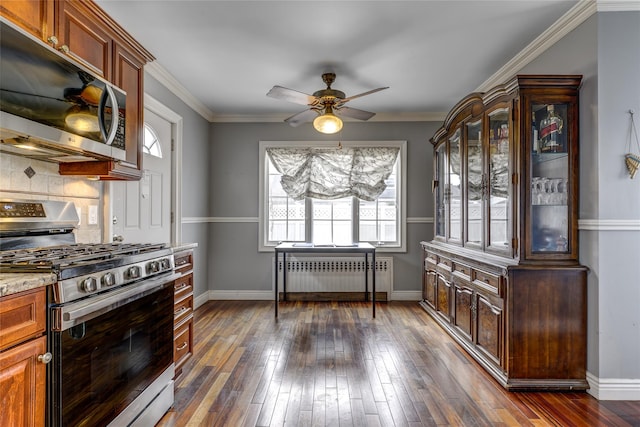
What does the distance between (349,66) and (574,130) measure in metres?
1.87

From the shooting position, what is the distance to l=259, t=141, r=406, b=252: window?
5.00 metres

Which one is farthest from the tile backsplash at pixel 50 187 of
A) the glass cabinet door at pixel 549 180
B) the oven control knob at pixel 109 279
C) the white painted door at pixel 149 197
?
the glass cabinet door at pixel 549 180

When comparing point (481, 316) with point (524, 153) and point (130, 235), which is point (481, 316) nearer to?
point (524, 153)

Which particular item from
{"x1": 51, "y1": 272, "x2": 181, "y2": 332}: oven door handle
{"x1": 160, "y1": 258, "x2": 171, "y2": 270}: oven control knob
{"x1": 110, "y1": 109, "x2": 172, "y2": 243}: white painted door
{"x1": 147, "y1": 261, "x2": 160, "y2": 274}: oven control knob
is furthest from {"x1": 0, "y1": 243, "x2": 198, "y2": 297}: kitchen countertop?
{"x1": 110, "y1": 109, "x2": 172, "y2": 243}: white painted door

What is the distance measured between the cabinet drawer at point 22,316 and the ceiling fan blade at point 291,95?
7.31 ft

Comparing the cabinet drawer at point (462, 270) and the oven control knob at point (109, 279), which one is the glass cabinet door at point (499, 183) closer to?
the cabinet drawer at point (462, 270)

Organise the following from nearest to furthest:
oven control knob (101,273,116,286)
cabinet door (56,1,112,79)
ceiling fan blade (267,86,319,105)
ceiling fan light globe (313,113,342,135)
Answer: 1. oven control knob (101,273,116,286)
2. cabinet door (56,1,112,79)
3. ceiling fan blade (267,86,319,105)
4. ceiling fan light globe (313,113,342,135)

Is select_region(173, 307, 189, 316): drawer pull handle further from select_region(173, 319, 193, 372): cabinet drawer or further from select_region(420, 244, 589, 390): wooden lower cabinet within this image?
select_region(420, 244, 589, 390): wooden lower cabinet

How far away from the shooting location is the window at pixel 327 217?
5.00m

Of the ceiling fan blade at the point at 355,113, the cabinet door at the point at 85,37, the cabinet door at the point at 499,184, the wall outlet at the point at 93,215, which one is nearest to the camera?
the cabinet door at the point at 85,37

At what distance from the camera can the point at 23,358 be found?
1.22 meters

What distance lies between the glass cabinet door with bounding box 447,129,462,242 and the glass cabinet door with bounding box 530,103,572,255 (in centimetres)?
98

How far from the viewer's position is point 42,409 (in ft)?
4.22

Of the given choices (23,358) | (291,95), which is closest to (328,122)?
(291,95)
